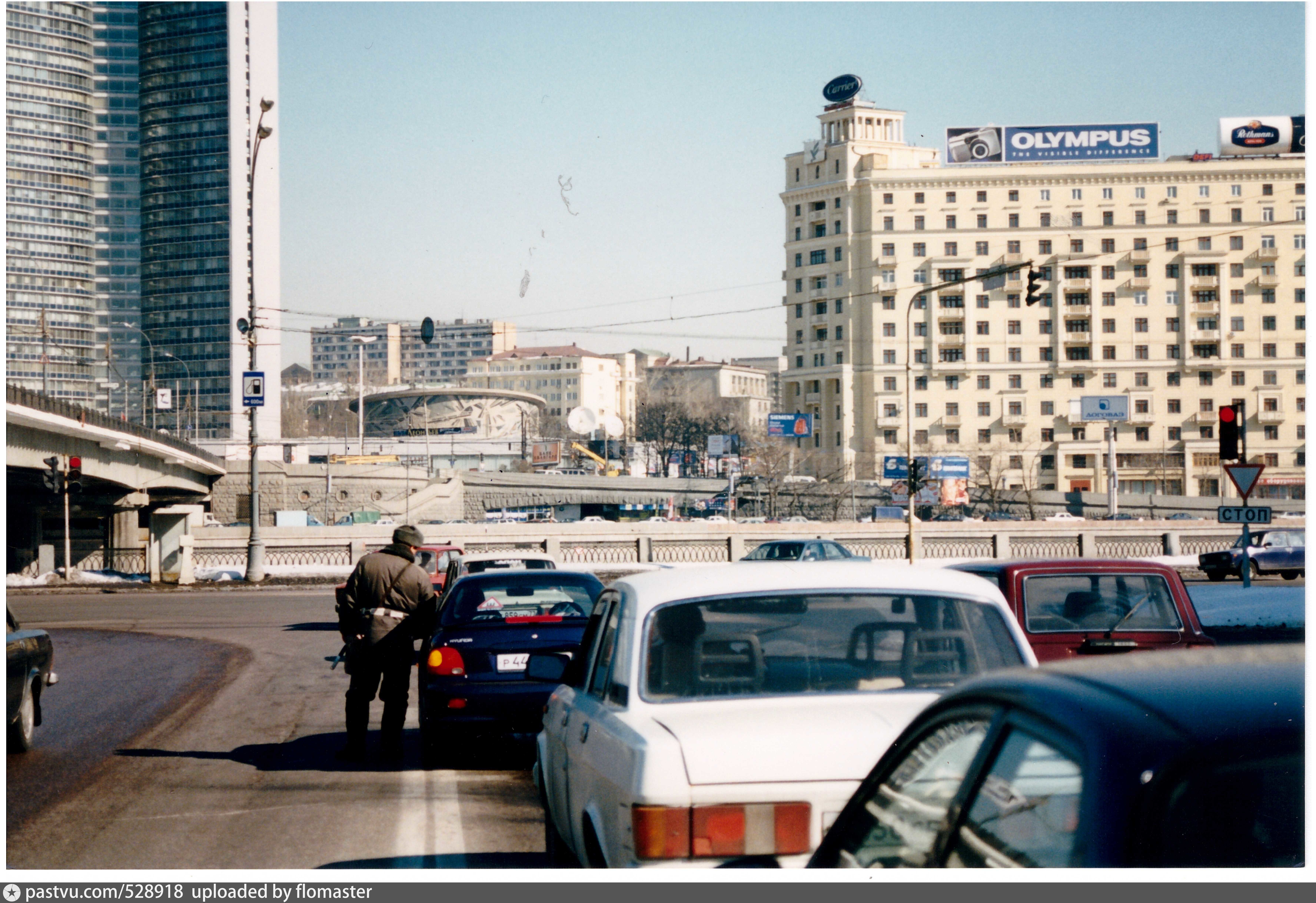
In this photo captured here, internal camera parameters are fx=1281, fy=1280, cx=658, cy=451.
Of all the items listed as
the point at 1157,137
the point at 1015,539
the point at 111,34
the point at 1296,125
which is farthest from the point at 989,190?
the point at 111,34

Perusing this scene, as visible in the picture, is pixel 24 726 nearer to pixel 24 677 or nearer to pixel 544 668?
pixel 24 677

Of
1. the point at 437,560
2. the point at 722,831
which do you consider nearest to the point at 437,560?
the point at 437,560

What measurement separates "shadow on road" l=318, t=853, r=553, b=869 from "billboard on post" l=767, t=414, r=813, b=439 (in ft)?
257

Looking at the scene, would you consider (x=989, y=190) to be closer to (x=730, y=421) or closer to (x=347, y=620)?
(x=730, y=421)

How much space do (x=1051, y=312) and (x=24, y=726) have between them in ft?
354

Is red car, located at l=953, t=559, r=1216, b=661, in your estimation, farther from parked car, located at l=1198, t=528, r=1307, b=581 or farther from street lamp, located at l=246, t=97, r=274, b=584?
parked car, located at l=1198, t=528, r=1307, b=581

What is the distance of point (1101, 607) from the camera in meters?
8.92

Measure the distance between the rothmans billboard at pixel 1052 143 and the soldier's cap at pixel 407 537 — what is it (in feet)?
369

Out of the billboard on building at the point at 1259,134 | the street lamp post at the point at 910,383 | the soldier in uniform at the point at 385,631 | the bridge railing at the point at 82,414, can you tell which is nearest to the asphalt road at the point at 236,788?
the soldier in uniform at the point at 385,631

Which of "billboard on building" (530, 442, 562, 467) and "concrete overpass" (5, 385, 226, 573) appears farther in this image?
"billboard on building" (530, 442, 562, 467)

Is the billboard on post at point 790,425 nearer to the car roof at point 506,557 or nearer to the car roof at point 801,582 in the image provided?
the car roof at point 506,557

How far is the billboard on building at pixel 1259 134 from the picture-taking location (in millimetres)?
95375

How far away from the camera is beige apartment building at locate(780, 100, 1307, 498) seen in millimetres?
102812

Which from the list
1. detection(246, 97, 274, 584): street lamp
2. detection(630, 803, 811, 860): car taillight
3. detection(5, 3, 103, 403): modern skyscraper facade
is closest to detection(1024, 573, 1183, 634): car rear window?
detection(630, 803, 811, 860): car taillight
